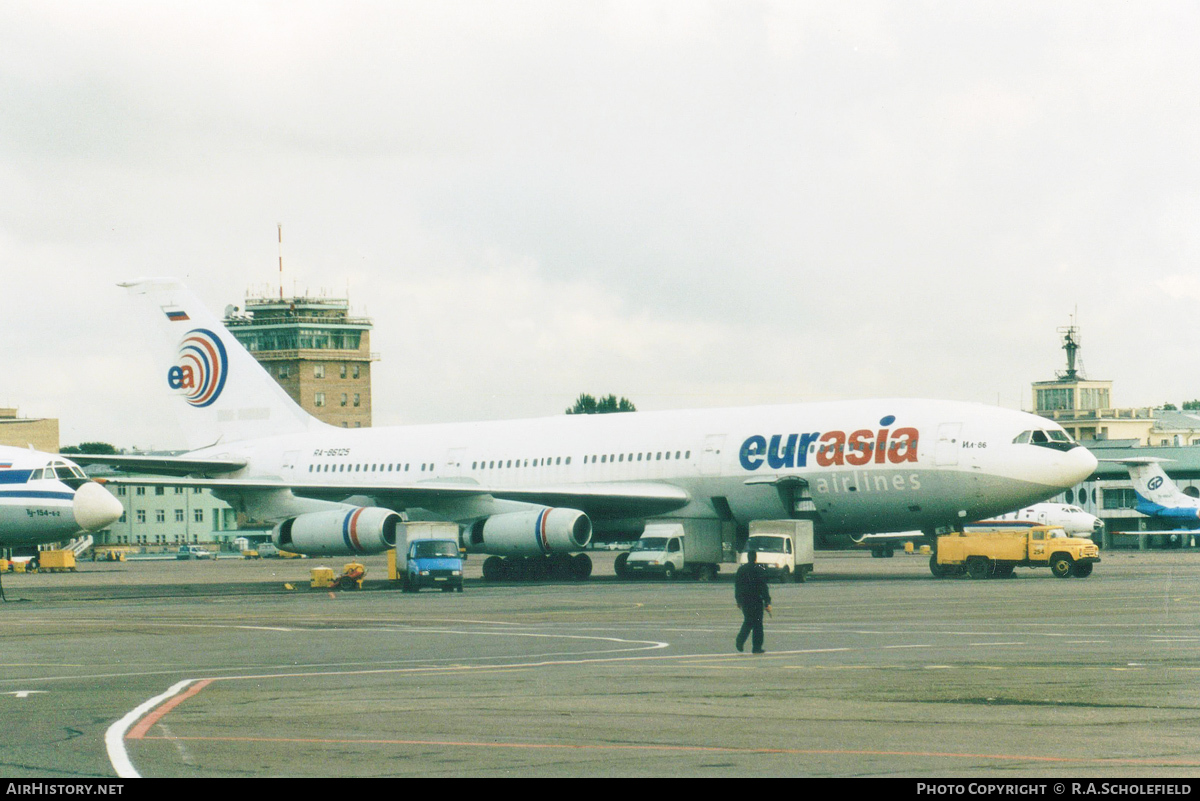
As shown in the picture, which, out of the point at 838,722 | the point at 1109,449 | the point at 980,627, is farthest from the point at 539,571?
the point at 1109,449

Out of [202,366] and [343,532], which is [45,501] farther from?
[202,366]

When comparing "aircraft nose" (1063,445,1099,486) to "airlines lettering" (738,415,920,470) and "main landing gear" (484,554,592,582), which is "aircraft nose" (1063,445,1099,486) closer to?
"airlines lettering" (738,415,920,470)

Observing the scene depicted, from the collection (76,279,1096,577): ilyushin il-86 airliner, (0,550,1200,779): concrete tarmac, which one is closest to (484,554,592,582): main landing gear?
(76,279,1096,577): ilyushin il-86 airliner

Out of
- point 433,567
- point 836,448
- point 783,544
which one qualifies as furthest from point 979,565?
point 433,567

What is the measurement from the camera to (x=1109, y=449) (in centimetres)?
13650

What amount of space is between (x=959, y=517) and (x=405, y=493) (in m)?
18.5

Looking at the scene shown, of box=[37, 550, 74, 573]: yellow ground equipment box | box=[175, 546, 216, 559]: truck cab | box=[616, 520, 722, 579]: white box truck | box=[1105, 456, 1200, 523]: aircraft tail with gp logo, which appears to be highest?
box=[1105, 456, 1200, 523]: aircraft tail with gp logo

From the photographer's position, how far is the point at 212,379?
6625 centimetres

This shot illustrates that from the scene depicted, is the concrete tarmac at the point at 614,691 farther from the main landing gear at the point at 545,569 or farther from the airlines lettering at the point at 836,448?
the main landing gear at the point at 545,569

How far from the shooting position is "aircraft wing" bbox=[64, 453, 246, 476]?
51269mm

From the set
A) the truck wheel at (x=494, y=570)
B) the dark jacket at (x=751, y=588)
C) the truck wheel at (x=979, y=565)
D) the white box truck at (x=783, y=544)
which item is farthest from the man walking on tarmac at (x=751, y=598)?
the truck wheel at (x=494, y=570)

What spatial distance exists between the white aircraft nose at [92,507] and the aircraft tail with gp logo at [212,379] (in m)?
17.2

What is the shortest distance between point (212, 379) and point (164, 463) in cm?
1151
